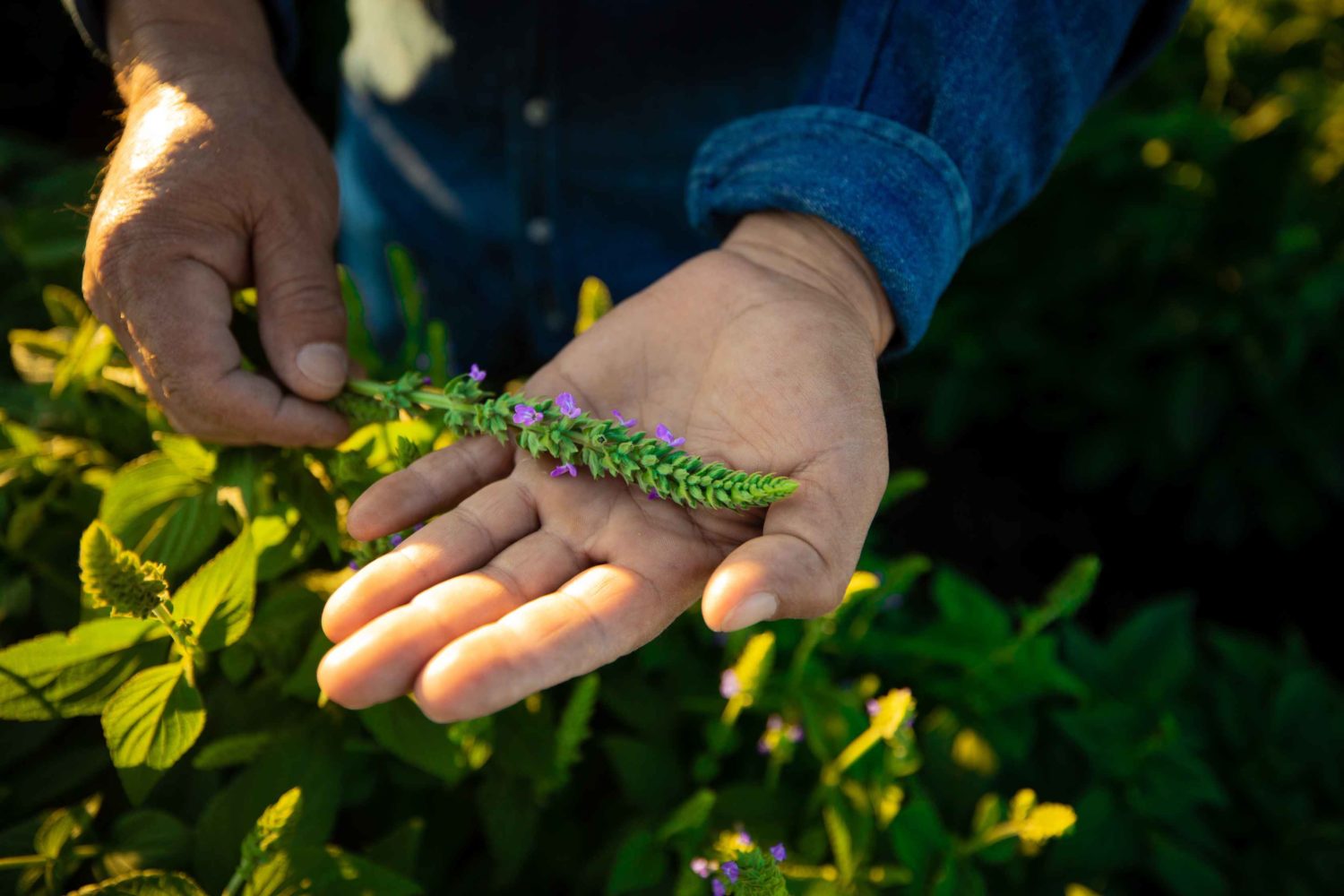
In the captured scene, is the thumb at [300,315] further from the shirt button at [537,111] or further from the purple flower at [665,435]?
the shirt button at [537,111]

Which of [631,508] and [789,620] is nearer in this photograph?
[631,508]

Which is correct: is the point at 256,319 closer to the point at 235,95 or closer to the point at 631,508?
the point at 235,95

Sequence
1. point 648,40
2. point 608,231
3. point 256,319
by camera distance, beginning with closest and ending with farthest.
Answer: point 256,319, point 648,40, point 608,231

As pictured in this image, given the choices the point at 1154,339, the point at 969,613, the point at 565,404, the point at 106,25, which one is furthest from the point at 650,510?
the point at 1154,339

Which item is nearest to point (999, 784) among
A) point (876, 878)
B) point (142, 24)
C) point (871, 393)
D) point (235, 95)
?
point (876, 878)

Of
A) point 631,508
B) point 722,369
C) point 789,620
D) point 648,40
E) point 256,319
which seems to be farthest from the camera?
point 648,40

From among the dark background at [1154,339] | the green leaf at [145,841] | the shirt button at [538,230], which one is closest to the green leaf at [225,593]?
→ the green leaf at [145,841]
